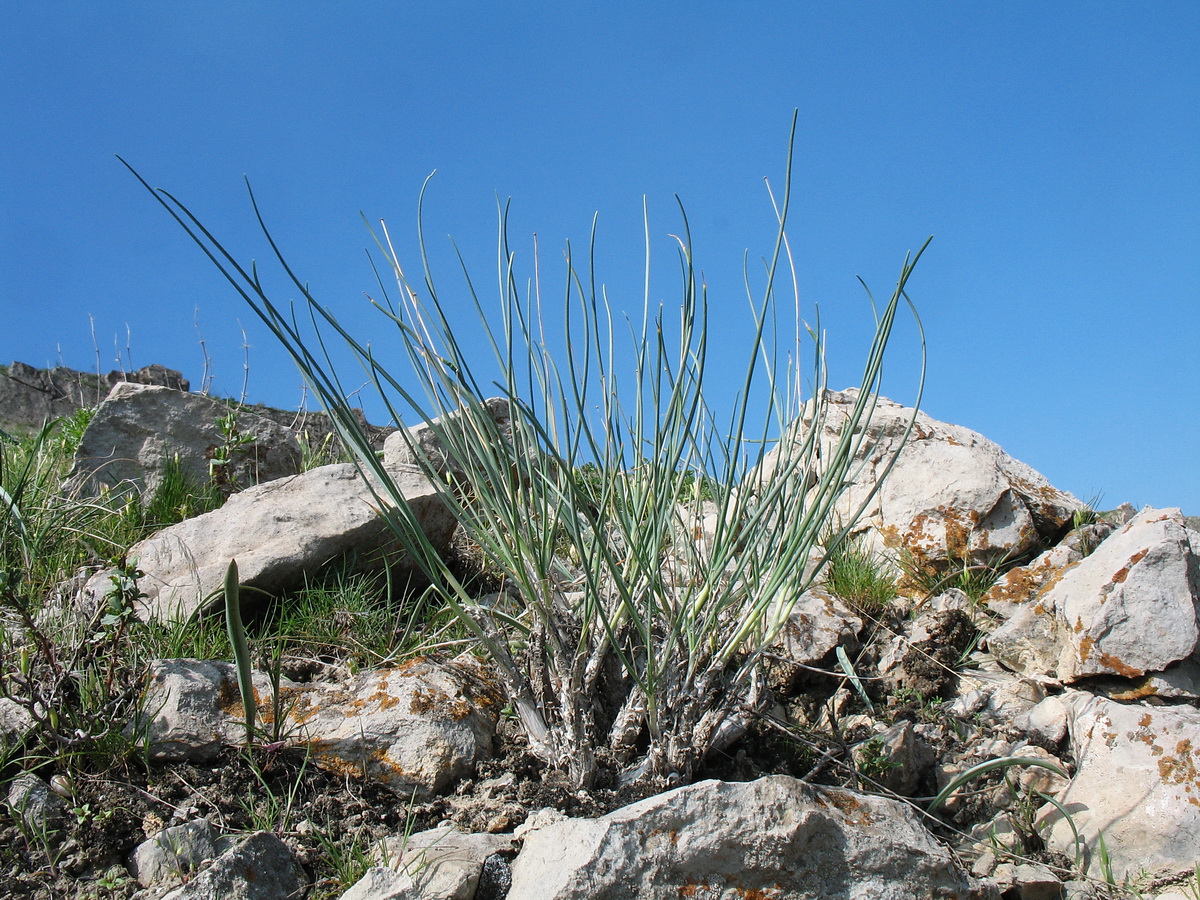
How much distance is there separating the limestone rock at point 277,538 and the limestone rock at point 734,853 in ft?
5.27

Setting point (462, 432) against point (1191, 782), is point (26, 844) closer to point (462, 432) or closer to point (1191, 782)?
point (462, 432)

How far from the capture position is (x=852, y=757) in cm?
242

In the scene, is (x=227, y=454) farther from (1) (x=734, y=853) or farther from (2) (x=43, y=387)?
(2) (x=43, y=387)

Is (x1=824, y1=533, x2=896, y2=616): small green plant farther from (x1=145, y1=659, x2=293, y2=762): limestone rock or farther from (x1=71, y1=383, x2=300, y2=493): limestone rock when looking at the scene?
(x1=71, y1=383, x2=300, y2=493): limestone rock

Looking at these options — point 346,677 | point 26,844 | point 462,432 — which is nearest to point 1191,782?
point 462,432

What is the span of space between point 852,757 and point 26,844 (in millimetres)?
2091

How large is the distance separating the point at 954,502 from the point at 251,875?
10.0 ft

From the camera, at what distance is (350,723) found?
2305 millimetres

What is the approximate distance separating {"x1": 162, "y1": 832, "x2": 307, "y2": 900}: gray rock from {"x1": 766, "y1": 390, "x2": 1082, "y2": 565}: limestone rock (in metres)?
2.53

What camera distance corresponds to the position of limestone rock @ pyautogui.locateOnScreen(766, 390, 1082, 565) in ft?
12.0

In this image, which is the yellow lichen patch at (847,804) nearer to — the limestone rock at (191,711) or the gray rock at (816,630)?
the gray rock at (816,630)

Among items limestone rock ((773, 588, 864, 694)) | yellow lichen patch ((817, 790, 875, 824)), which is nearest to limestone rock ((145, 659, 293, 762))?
yellow lichen patch ((817, 790, 875, 824))

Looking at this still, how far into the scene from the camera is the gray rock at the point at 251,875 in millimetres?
1763

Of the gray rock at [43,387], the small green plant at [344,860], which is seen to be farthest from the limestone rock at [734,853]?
the gray rock at [43,387]
